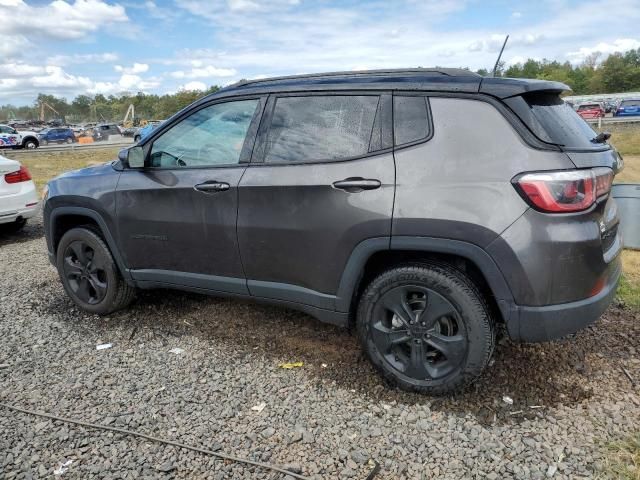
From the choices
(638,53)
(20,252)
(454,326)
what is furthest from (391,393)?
(638,53)

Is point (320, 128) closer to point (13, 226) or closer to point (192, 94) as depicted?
point (13, 226)

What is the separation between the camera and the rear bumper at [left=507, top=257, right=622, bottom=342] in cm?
252

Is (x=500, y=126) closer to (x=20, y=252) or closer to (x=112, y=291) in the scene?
(x=112, y=291)

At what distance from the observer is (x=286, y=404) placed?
9.51 feet

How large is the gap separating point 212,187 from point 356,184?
1.04 meters

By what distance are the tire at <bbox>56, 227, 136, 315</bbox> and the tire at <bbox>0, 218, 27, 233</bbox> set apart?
12.6ft

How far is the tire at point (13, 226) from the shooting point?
7.45 metres

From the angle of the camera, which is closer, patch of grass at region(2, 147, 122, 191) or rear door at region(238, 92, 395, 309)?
rear door at region(238, 92, 395, 309)

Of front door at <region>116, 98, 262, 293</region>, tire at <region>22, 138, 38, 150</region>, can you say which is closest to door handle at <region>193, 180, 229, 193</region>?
front door at <region>116, 98, 262, 293</region>

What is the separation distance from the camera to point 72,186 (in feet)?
13.1

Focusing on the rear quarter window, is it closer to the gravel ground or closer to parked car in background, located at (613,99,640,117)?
the gravel ground

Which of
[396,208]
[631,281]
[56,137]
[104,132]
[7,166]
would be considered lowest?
[104,132]

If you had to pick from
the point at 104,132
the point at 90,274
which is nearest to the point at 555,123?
the point at 90,274

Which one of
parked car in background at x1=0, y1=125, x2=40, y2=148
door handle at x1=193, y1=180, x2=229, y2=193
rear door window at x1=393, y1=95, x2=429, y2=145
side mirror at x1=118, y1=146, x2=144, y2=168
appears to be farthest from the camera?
parked car in background at x1=0, y1=125, x2=40, y2=148
